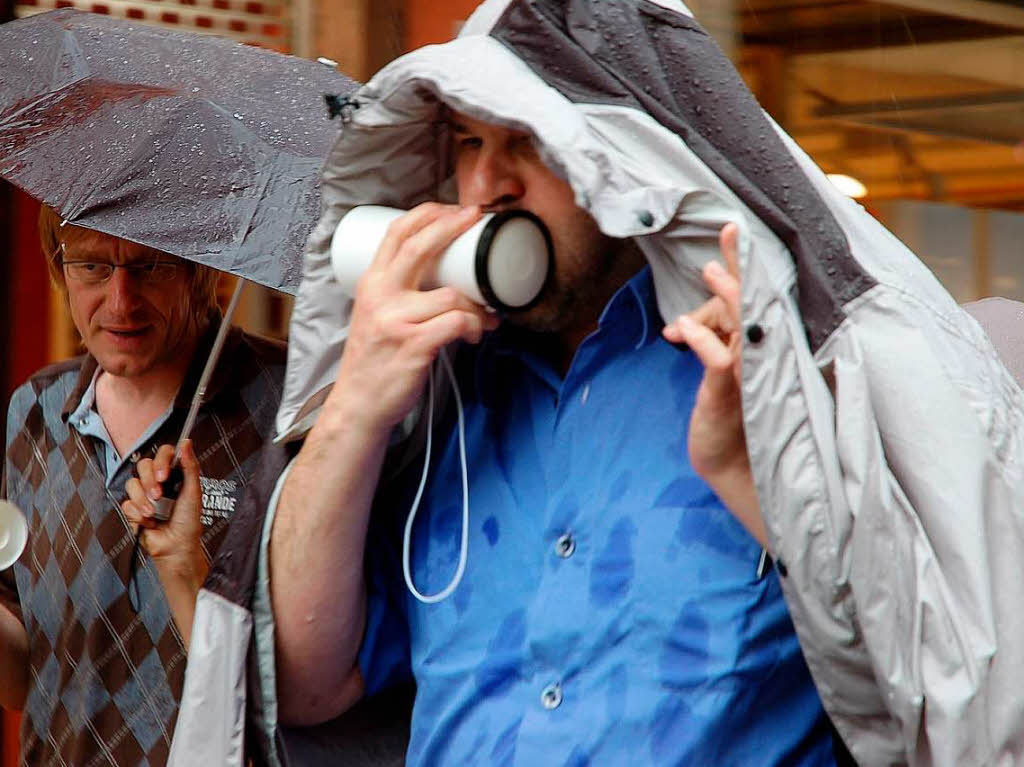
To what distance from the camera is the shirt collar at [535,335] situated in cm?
218

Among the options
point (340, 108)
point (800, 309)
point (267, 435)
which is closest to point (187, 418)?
point (267, 435)

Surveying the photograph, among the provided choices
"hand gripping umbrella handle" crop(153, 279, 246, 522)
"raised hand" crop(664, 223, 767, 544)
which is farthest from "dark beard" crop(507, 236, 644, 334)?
"hand gripping umbrella handle" crop(153, 279, 246, 522)

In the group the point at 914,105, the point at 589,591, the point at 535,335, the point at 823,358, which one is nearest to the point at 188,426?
the point at 535,335

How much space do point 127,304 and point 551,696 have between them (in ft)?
4.70

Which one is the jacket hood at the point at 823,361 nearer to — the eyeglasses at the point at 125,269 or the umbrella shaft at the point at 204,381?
the umbrella shaft at the point at 204,381

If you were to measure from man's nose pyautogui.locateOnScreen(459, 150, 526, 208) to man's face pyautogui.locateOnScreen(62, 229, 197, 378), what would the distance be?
3.93 ft

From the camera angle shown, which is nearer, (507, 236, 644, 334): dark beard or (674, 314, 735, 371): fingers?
(674, 314, 735, 371): fingers

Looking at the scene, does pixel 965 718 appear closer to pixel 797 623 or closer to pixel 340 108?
pixel 797 623

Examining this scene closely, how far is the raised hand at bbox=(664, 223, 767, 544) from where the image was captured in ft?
5.96

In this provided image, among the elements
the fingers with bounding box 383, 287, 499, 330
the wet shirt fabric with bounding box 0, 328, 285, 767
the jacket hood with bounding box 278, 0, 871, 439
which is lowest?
the wet shirt fabric with bounding box 0, 328, 285, 767

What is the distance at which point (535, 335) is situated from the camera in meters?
2.35

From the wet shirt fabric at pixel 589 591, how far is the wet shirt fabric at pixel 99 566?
795mm

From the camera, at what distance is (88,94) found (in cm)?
294

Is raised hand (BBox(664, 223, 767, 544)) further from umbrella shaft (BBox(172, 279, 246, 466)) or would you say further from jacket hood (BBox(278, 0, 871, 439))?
umbrella shaft (BBox(172, 279, 246, 466))
